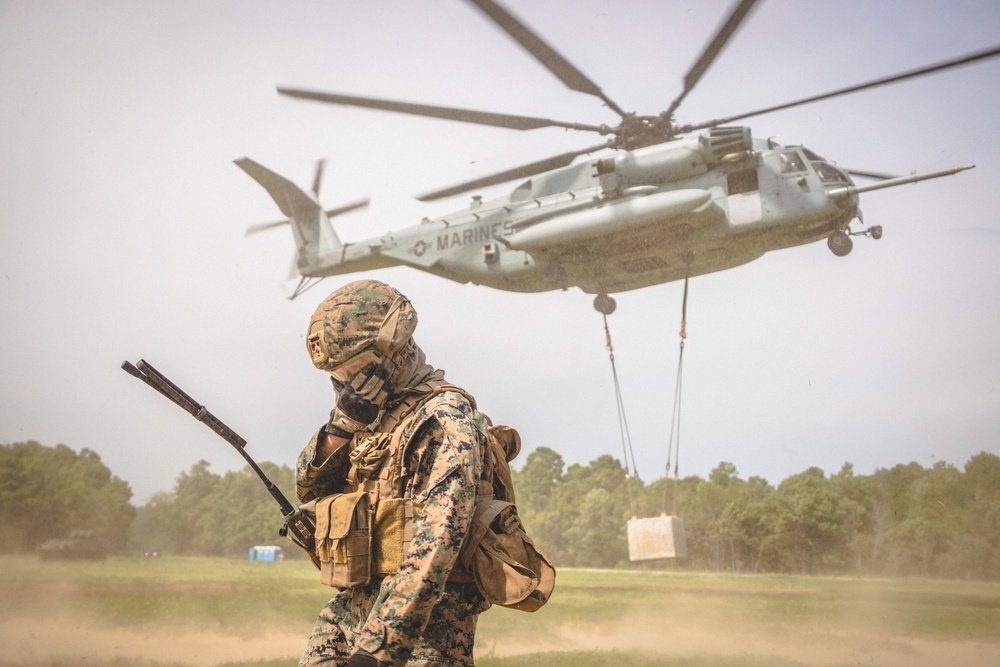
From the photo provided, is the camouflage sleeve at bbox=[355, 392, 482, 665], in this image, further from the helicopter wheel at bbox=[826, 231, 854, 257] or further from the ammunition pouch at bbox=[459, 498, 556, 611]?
the helicopter wheel at bbox=[826, 231, 854, 257]

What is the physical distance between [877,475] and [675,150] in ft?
11.8

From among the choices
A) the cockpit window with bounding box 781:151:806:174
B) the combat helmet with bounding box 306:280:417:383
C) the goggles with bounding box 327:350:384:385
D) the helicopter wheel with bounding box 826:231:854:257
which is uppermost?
the cockpit window with bounding box 781:151:806:174

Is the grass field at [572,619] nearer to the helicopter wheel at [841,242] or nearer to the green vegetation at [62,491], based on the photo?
the green vegetation at [62,491]

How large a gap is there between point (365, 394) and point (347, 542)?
426 millimetres

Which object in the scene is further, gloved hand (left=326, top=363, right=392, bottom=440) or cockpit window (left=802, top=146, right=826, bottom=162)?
cockpit window (left=802, top=146, right=826, bottom=162)

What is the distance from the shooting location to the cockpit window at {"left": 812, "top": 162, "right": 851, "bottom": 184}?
23.0 feet

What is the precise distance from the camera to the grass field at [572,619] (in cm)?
714

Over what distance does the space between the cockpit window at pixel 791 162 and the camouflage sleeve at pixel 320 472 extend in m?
5.54

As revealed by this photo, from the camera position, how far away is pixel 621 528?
8.62 metres

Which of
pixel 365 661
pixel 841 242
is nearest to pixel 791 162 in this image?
pixel 841 242

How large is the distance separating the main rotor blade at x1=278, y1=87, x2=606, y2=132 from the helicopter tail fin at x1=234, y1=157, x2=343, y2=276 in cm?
190

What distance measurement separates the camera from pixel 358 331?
8.11ft

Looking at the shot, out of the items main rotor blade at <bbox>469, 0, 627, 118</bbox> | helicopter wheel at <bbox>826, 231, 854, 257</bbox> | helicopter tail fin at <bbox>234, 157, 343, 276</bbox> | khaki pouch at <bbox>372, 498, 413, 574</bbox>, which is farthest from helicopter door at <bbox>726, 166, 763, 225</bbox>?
khaki pouch at <bbox>372, 498, 413, 574</bbox>

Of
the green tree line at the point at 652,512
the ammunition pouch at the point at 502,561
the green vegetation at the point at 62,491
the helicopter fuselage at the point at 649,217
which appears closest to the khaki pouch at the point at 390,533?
the ammunition pouch at the point at 502,561
